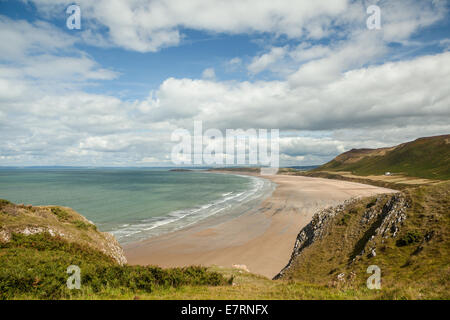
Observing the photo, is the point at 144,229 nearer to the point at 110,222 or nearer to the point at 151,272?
the point at 110,222

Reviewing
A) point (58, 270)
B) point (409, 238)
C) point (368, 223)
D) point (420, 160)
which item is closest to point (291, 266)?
point (368, 223)

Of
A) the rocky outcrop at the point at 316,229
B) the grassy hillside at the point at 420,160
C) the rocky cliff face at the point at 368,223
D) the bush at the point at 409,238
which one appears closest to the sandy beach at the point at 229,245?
the rocky outcrop at the point at 316,229

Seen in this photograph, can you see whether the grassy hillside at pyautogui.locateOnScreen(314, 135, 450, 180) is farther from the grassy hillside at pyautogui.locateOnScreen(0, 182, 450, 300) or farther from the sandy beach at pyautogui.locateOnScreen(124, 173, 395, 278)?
the grassy hillside at pyautogui.locateOnScreen(0, 182, 450, 300)

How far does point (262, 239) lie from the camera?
3331 centimetres

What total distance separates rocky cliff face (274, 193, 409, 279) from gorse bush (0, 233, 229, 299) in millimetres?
12521

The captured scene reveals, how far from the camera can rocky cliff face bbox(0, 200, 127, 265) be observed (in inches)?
647

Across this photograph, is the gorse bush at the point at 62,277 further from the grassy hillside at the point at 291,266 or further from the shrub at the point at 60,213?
the shrub at the point at 60,213

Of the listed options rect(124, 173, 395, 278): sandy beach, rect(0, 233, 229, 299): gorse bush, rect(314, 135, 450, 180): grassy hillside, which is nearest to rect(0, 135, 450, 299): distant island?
rect(0, 233, 229, 299): gorse bush

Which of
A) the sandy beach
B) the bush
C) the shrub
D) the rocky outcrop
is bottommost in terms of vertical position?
the sandy beach

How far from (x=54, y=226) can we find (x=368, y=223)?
28.0m

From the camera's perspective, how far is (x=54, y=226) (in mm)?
18328

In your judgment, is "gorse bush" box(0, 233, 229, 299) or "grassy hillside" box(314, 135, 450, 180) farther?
"grassy hillside" box(314, 135, 450, 180)

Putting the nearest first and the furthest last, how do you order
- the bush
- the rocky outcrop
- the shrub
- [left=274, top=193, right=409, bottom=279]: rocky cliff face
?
1. the bush
2. [left=274, top=193, right=409, bottom=279]: rocky cliff face
3. the shrub
4. the rocky outcrop
